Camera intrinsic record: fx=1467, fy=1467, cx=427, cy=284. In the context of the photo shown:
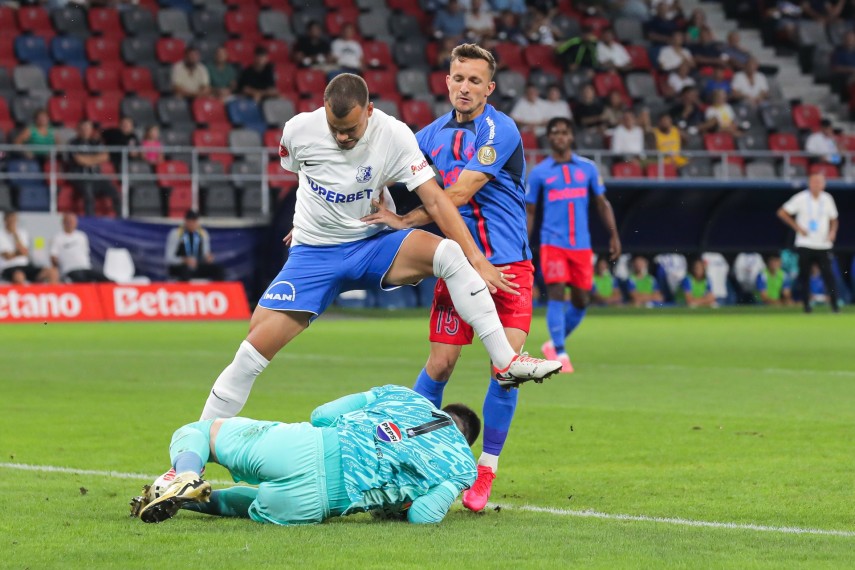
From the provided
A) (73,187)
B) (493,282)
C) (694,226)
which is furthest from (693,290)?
(493,282)

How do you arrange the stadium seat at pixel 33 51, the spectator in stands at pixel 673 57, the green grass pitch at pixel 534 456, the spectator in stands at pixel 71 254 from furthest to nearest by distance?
1. the spectator in stands at pixel 673 57
2. the stadium seat at pixel 33 51
3. the spectator in stands at pixel 71 254
4. the green grass pitch at pixel 534 456

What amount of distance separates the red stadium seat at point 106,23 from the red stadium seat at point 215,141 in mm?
2870

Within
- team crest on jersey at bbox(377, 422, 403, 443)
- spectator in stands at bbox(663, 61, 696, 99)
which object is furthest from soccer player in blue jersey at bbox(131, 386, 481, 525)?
spectator in stands at bbox(663, 61, 696, 99)

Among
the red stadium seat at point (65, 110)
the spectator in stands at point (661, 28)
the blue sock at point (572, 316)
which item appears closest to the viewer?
the blue sock at point (572, 316)

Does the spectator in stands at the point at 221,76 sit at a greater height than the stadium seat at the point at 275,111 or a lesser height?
greater

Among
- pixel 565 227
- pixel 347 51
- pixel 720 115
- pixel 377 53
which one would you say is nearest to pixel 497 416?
pixel 565 227

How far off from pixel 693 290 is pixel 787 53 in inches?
413

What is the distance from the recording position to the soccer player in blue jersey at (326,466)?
19.9 ft

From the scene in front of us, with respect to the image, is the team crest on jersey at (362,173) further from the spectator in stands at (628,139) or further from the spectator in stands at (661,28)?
the spectator in stands at (661,28)

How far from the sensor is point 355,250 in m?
7.23

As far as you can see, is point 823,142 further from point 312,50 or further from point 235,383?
point 235,383

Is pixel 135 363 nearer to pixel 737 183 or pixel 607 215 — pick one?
pixel 607 215

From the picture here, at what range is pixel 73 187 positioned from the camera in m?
25.3

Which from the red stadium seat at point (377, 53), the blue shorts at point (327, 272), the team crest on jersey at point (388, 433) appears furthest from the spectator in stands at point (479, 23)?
the team crest on jersey at point (388, 433)
